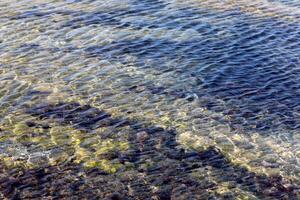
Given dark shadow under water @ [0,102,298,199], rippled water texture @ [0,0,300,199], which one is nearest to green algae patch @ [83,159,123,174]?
rippled water texture @ [0,0,300,199]

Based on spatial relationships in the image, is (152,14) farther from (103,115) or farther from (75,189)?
(75,189)

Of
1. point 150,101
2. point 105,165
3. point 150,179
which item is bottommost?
point 150,179

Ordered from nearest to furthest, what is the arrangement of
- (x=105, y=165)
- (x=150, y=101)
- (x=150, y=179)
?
(x=150, y=179)
(x=105, y=165)
(x=150, y=101)

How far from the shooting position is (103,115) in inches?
1037

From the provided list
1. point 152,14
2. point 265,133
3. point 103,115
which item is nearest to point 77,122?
point 103,115

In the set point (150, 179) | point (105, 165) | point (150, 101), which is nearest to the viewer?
point (150, 179)

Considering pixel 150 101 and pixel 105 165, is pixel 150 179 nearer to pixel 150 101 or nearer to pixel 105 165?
pixel 105 165

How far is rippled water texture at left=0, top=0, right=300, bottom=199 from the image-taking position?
21109 millimetres

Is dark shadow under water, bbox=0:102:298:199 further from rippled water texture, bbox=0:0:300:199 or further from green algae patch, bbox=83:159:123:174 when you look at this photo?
green algae patch, bbox=83:159:123:174

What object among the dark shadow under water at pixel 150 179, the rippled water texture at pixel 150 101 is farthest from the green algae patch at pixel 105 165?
the dark shadow under water at pixel 150 179

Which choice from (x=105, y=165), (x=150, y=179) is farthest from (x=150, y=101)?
(x=150, y=179)

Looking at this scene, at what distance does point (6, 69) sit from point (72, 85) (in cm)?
548

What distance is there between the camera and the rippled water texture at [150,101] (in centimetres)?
2111

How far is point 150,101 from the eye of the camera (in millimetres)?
28109
